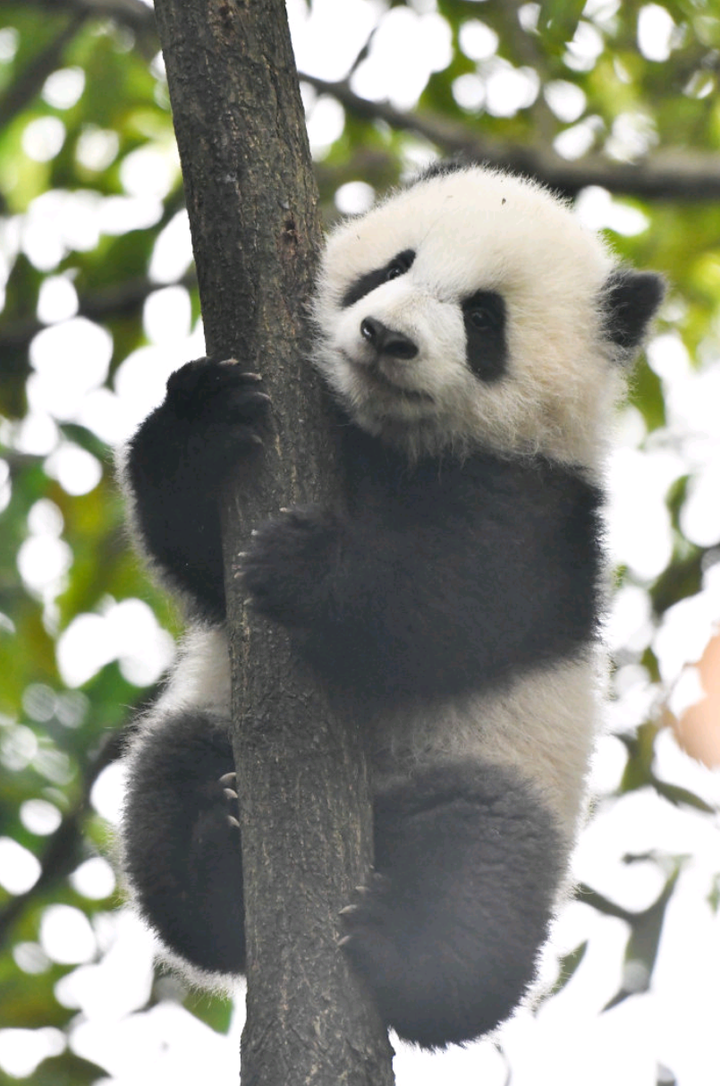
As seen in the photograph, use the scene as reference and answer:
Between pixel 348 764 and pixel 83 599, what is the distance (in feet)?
12.7

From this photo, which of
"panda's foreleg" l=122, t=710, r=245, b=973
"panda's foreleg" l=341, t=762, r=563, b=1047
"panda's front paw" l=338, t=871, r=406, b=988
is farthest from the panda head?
"panda's front paw" l=338, t=871, r=406, b=988

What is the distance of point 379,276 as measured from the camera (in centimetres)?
455

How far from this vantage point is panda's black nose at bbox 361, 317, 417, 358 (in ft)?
12.9

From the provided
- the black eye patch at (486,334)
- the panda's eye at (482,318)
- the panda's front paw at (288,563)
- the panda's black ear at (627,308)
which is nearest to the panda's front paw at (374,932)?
the panda's front paw at (288,563)

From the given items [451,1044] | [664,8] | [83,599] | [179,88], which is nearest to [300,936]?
[451,1044]

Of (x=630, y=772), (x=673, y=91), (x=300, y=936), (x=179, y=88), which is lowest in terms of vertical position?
(x=630, y=772)

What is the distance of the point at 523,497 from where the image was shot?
4301 millimetres

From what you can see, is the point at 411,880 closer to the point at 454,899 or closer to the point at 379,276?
the point at 454,899

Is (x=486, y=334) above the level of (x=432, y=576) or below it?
above

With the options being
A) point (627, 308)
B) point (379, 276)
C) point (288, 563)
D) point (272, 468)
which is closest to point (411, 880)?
point (288, 563)

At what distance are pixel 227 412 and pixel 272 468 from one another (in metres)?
0.21

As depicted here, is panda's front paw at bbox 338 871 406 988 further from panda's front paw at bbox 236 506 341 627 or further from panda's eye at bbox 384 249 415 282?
panda's eye at bbox 384 249 415 282

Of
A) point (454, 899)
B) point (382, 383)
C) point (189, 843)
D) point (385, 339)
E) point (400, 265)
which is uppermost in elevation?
point (400, 265)

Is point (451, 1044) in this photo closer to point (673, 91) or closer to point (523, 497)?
point (523, 497)
